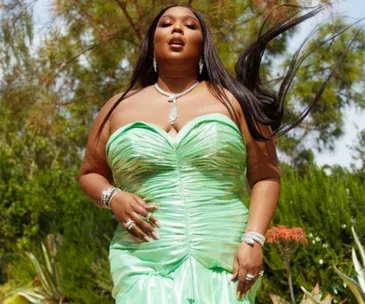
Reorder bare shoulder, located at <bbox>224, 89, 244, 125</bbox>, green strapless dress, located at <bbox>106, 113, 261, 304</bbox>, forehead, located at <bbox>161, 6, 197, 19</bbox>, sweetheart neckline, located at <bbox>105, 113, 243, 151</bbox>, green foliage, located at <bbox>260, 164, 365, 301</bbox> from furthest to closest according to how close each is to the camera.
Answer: green foliage, located at <bbox>260, 164, 365, 301</bbox> → forehead, located at <bbox>161, 6, 197, 19</bbox> → bare shoulder, located at <bbox>224, 89, 244, 125</bbox> → sweetheart neckline, located at <bbox>105, 113, 243, 151</bbox> → green strapless dress, located at <bbox>106, 113, 261, 304</bbox>

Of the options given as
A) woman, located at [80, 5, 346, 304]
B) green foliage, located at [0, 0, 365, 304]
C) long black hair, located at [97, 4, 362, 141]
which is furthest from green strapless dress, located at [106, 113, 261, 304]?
green foliage, located at [0, 0, 365, 304]

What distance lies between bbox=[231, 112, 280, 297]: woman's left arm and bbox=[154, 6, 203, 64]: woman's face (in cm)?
31

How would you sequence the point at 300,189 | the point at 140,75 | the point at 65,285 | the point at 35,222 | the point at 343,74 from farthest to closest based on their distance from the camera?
the point at 35,222
the point at 343,74
the point at 65,285
the point at 300,189
the point at 140,75

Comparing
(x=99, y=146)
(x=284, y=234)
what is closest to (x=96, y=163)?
(x=99, y=146)

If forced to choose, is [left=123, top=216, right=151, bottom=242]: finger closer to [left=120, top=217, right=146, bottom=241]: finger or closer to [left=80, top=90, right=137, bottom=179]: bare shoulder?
[left=120, top=217, right=146, bottom=241]: finger

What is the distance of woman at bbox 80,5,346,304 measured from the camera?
2.77 meters

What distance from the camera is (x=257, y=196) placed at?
9.60ft

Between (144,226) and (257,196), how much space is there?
1.33 ft

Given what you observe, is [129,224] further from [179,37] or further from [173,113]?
[179,37]

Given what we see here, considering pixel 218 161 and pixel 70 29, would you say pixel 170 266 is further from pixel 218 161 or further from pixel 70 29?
pixel 70 29

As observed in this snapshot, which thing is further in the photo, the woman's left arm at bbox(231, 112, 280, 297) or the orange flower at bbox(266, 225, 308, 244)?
the orange flower at bbox(266, 225, 308, 244)

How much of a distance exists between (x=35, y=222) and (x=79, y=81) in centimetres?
293

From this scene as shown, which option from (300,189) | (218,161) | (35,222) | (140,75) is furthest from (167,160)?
(35,222)

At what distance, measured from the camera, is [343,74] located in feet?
35.7
